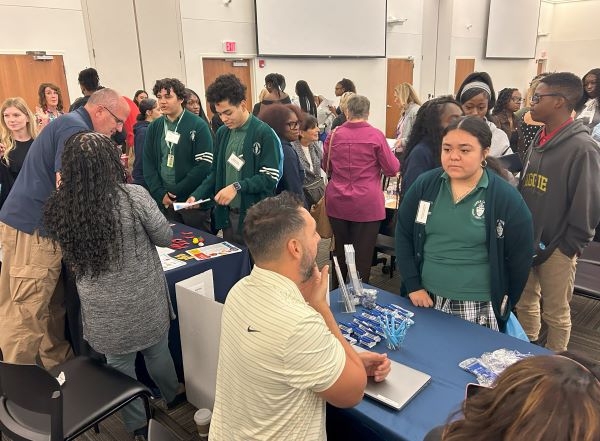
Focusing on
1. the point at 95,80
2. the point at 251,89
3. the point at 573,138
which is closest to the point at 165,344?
the point at 573,138

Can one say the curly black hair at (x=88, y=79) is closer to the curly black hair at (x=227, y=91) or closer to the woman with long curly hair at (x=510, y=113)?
the curly black hair at (x=227, y=91)

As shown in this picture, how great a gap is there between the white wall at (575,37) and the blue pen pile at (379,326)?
1409 cm

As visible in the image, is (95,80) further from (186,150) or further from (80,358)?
(80,358)

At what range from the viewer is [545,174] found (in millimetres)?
2174

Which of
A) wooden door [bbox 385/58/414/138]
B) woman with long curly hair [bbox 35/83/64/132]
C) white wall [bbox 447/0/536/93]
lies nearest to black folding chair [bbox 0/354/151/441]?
woman with long curly hair [bbox 35/83/64/132]

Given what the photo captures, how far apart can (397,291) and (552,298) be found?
1.32 m

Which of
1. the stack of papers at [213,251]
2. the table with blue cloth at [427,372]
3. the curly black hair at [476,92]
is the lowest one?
the stack of papers at [213,251]

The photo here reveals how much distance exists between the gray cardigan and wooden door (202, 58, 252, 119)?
17.0 ft

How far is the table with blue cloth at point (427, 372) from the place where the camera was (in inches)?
45.1

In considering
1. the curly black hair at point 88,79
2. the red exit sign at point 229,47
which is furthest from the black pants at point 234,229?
the red exit sign at point 229,47

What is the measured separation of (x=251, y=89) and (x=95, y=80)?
10.2ft

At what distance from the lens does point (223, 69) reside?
689 centimetres

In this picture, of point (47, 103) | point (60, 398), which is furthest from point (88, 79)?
point (60, 398)

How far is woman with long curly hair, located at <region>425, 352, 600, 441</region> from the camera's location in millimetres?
554
